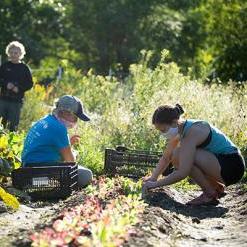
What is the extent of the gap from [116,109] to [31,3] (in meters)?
19.7

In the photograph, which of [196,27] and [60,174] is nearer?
[60,174]

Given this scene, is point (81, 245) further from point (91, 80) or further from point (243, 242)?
point (91, 80)

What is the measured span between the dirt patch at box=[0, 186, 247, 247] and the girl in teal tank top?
0.19 m

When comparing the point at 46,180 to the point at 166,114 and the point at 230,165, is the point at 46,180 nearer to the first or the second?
the point at 166,114

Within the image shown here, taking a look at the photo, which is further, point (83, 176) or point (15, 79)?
point (15, 79)

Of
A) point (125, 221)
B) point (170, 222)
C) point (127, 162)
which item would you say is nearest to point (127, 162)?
point (127, 162)

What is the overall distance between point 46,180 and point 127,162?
1.46 meters

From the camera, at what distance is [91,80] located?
44.0ft

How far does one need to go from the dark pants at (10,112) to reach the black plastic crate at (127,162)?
2420 millimetres

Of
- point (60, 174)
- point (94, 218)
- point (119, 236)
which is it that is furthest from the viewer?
point (60, 174)

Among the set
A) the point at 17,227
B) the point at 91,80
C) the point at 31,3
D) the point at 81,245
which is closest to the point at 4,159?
the point at 17,227

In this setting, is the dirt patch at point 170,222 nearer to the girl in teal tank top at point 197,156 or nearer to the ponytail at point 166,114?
the girl in teal tank top at point 197,156

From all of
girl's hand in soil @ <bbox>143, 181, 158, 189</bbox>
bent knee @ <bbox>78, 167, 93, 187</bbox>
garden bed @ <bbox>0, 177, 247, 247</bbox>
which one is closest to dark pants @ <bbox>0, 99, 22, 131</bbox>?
bent knee @ <bbox>78, 167, 93, 187</bbox>

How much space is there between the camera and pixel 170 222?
4.89 meters
